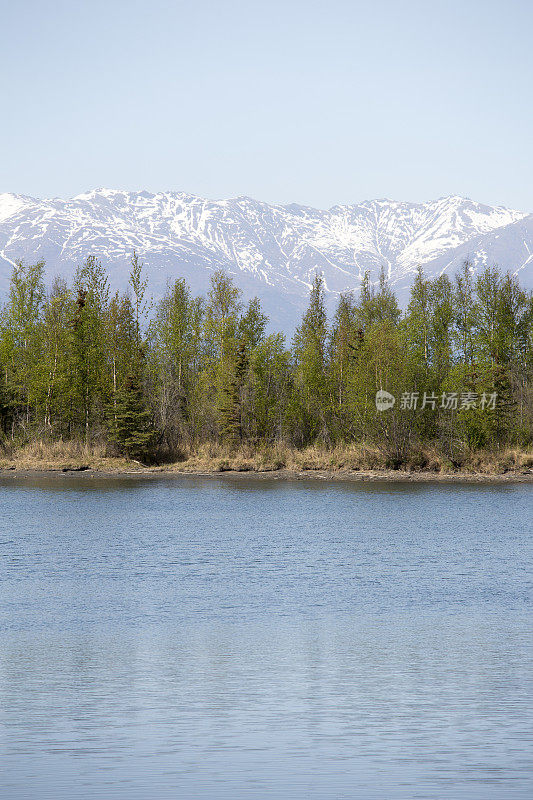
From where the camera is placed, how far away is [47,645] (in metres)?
15.7

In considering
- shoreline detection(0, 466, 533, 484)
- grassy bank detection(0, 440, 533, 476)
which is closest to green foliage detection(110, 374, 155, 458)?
grassy bank detection(0, 440, 533, 476)

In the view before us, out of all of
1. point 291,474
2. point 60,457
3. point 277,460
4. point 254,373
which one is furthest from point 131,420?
point 291,474

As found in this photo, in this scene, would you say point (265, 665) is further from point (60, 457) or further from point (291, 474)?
point (60, 457)

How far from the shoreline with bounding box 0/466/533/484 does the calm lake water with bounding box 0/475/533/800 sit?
23561mm

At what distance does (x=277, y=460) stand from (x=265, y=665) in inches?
1819

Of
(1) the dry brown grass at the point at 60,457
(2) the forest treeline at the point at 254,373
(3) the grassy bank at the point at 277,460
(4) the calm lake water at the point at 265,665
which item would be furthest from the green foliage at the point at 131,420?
(4) the calm lake water at the point at 265,665

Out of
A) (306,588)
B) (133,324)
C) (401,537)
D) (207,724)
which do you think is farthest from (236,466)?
(207,724)

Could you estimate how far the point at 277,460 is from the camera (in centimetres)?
6041

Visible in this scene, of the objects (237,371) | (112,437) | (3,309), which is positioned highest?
(3,309)

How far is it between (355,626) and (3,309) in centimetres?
5494

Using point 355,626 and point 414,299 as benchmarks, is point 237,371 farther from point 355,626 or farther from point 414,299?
point 355,626

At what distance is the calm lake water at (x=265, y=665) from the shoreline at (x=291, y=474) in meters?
23.6

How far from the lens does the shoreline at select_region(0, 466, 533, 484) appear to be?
5634 centimetres

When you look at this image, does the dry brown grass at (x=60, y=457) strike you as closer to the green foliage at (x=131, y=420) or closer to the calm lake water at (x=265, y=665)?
the green foliage at (x=131, y=420)
